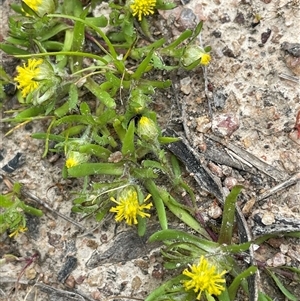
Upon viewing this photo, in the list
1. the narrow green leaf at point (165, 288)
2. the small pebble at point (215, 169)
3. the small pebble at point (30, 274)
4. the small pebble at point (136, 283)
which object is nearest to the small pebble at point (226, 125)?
the small pebble at point (215, 169)

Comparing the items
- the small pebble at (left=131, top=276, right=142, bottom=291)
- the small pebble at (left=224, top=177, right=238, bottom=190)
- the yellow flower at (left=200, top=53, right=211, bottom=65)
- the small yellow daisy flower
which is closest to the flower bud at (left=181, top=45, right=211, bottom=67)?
the yellow flower at (left=200, top=53, right=211, bottom=65)

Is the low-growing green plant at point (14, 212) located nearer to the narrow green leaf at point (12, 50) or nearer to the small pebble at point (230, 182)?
the narrow green leaf at point (12, 50)

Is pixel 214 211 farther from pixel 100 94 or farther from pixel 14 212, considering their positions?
pixel 14 212

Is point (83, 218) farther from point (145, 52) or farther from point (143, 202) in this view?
point (145, 52)

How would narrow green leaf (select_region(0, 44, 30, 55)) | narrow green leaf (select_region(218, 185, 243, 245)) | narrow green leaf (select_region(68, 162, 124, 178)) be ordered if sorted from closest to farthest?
→ narrow green leaf (select_region(218, 185, 243, 245))
narrow green leaf (select_region(68, 162, 124, 178))
narrow green leaf (select_region(0, 44, 30, 55))

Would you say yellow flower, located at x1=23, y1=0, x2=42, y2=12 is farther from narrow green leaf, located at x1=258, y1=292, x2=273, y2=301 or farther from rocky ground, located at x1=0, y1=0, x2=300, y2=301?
narrow green leaf, located at x1=258, y1=292, x2=273, y2=301

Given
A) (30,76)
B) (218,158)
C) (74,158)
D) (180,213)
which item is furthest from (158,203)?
(30,76)
